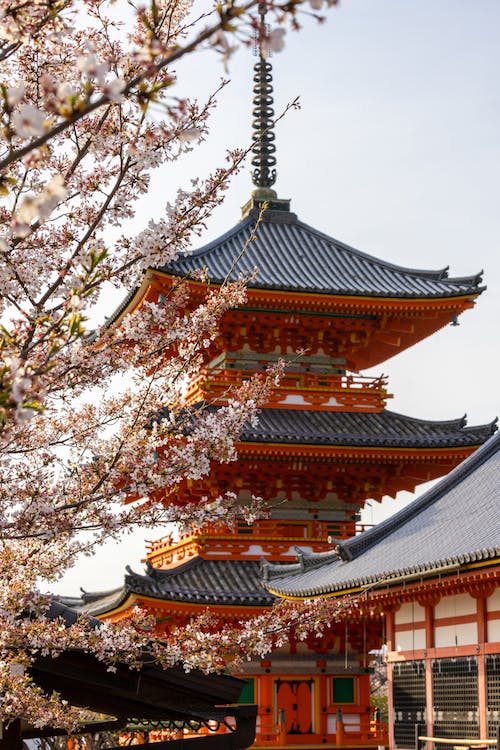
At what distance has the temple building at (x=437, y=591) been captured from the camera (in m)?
15.2

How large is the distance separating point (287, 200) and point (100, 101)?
25033mm

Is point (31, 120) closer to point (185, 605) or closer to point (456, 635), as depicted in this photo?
point (456, 635)

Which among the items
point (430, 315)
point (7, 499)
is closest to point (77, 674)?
point (7, 499)

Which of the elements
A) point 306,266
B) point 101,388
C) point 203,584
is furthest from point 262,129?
point 101,388

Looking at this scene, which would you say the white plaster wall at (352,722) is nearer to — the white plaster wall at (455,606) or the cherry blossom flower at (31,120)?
the white plaster wall at (455,606)

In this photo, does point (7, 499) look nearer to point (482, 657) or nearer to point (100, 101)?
point (100, 101)

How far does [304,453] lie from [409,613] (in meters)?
5.54

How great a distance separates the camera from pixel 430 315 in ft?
81.3

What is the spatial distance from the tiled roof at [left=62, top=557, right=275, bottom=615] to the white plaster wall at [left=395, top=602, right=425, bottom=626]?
3.83 metres

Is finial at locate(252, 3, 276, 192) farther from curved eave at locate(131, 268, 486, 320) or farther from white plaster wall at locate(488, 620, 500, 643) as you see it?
A: white plaster wall at locate(488, 620, 500, 643)

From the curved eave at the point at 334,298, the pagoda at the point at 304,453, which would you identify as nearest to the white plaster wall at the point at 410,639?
the pagoda at the point at 304,453

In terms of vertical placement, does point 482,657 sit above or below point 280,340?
below

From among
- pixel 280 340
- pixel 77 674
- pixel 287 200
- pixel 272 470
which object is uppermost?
pixel 287 200

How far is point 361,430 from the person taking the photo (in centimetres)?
2334
